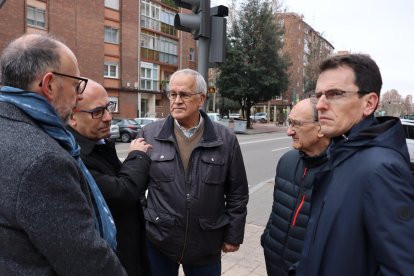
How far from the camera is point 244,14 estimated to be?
116 feet

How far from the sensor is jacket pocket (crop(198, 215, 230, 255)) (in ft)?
8.83

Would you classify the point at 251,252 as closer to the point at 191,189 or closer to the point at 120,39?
the point at 191,189

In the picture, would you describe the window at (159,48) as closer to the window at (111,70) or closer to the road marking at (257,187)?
the window at (111,70)

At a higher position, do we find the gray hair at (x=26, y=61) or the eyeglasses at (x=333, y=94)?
the gray hair at (x=26, y=61)

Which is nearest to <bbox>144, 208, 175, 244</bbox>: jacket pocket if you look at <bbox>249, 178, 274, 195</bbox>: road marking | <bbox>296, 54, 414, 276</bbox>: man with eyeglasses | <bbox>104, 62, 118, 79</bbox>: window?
<bbox>296, 54, 414, 276</bbox>: man with eyeglasses

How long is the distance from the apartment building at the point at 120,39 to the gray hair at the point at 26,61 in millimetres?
21932

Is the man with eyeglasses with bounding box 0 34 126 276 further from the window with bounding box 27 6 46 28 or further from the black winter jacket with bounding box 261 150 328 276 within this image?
the window with bounding box 27 6 46 28

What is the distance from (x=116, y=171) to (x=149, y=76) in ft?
111

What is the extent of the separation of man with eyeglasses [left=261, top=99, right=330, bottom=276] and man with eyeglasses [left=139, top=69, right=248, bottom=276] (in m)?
0.33

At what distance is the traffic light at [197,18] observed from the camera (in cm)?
423

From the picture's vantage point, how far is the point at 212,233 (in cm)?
274

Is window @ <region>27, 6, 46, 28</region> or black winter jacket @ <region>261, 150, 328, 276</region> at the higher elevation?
window @ <region>27, 6, 46, 28</region>

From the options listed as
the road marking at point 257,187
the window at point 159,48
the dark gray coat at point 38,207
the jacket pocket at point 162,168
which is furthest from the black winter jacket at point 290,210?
the window at point 159,48

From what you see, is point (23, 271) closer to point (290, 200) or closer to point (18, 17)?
point (290, 200)
